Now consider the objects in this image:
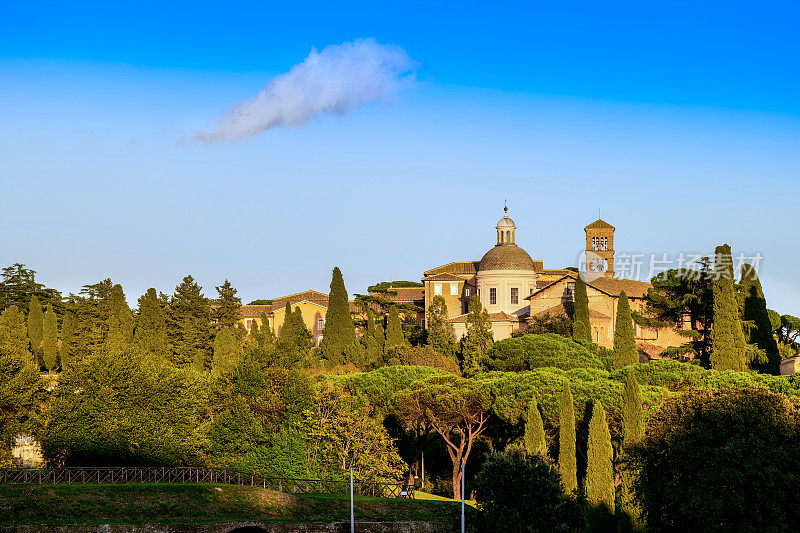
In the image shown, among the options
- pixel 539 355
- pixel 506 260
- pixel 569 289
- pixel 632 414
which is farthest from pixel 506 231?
pixel 632 414

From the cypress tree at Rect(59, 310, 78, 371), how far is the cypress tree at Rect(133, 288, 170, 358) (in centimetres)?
415

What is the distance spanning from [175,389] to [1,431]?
6.79m

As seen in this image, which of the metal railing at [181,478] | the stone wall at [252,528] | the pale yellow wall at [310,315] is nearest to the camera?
the stone wall at [252,528]

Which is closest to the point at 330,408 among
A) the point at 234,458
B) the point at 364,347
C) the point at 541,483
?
the point at 234,458

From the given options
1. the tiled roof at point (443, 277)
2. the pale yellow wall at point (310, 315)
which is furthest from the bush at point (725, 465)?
the pale yellow wall at point (310, 315)

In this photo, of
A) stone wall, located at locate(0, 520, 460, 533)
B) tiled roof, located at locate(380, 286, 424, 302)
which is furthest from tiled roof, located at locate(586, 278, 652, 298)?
stone wall, located at locate(0, 520, 460, 533)

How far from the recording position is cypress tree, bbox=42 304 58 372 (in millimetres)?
65188

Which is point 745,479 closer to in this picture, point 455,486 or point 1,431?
point 455,486

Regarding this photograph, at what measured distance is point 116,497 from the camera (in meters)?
27.1

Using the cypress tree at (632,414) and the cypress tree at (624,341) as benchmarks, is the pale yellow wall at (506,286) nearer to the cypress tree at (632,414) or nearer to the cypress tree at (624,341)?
the cypress tree at (624,341)

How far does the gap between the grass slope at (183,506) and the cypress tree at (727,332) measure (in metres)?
21.0

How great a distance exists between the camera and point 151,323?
67.2 meters

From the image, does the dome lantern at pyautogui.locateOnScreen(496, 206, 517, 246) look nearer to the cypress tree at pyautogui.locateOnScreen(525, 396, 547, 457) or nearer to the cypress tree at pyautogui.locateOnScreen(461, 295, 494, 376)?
the cypress tree at pyautogui.locateOnScreen(461, 295, 494, 376)

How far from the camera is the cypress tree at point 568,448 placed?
34.4 m
